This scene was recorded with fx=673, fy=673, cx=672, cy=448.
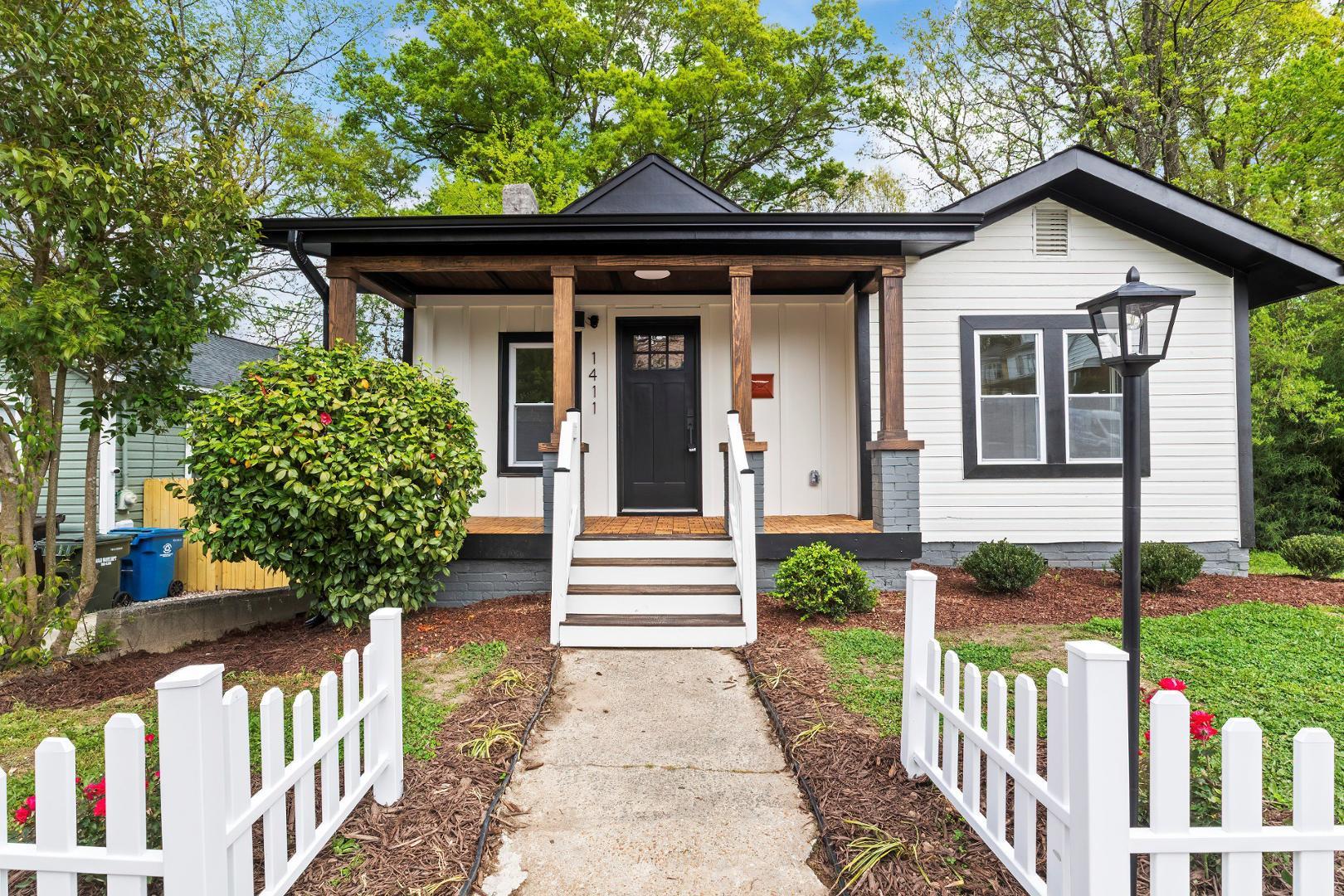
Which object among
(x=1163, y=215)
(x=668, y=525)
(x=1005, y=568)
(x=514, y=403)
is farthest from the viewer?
(x=514, y=403)

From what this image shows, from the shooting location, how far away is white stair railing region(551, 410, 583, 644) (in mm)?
4512

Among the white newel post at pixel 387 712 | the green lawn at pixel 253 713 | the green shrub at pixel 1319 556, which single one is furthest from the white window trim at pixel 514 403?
the green shrub at pixel 1319 556

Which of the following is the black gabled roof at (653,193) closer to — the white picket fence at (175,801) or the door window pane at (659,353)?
the door window pane at (659,353)

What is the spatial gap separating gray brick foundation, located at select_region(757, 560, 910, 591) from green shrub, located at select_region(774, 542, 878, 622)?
725 mm

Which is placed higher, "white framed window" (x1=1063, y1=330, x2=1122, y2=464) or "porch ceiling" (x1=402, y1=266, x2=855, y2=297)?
"porch ceiling" (x1=402, y1=266, x2=855, y2=297)

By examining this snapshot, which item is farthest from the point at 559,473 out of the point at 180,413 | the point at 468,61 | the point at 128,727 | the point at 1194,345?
the point at 468,61

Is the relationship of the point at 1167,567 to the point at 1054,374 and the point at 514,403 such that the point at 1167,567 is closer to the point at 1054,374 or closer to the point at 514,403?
the point at 1054,374

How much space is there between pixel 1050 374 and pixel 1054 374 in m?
0.03

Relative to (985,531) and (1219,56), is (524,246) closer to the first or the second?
(985,531)

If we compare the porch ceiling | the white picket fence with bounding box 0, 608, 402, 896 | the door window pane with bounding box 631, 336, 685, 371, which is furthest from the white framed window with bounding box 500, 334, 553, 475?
the white picket fence with bounding box 0, 608, 402, 896

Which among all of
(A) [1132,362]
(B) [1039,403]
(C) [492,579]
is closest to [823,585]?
(C) [492,579]

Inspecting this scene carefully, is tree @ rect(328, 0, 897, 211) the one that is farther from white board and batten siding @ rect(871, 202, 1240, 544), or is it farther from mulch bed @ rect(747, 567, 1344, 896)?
mulch bed @ rect(747, 567, 1344, 896)

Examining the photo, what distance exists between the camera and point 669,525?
638 cm

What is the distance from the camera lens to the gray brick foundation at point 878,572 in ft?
18.8
